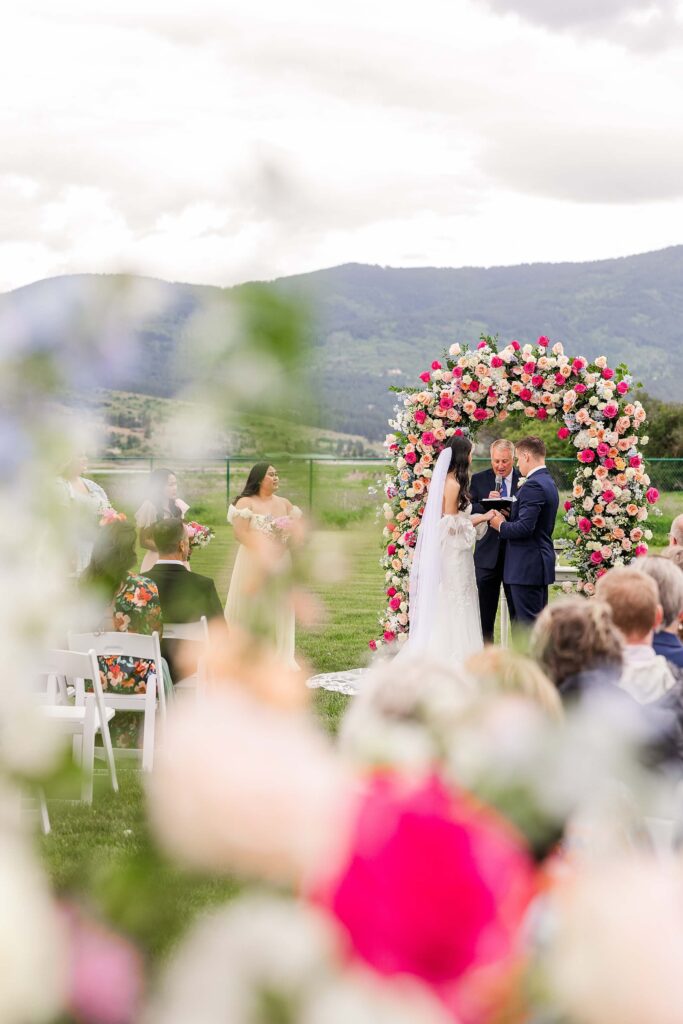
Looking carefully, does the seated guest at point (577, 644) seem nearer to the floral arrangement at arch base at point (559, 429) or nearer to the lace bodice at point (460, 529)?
the lace bodice at point (460, 529)

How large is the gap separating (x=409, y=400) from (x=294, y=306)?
8.94 m

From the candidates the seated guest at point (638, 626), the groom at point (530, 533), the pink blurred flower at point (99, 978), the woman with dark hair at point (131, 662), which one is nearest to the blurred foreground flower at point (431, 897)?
the pink blurred flower at point (99, 978)

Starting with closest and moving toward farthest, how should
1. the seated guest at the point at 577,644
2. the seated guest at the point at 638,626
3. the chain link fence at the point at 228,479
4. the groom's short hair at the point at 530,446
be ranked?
the chain link fence at the point at 228,479 → the seated guest at the point at 577,644 → the seated guest at the point at 638,626 → the groom's short hair at the point at 530,446

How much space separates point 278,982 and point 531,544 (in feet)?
26.1

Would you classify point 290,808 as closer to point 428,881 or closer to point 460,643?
point 428,881

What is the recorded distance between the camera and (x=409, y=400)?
952cm

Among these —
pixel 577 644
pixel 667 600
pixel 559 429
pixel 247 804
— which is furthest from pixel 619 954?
pixel 559 429

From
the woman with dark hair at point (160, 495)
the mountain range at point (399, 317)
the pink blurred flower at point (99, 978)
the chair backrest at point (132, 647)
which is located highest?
the mountain range at point (399, 317)

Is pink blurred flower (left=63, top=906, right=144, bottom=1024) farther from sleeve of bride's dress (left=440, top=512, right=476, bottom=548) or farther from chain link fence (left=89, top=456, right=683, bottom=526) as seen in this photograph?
sleeve of bride's dress (left=440, top=512, right=476, bottom=548)

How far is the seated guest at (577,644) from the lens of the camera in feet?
10.8

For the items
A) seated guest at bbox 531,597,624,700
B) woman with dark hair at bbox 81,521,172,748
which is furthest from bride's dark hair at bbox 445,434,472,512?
seated guest at bbox 531,597,624,700

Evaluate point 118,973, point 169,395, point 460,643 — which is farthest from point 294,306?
point 460,643

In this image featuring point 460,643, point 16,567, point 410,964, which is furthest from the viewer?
point 460,643

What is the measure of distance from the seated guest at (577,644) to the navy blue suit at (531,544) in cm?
479
